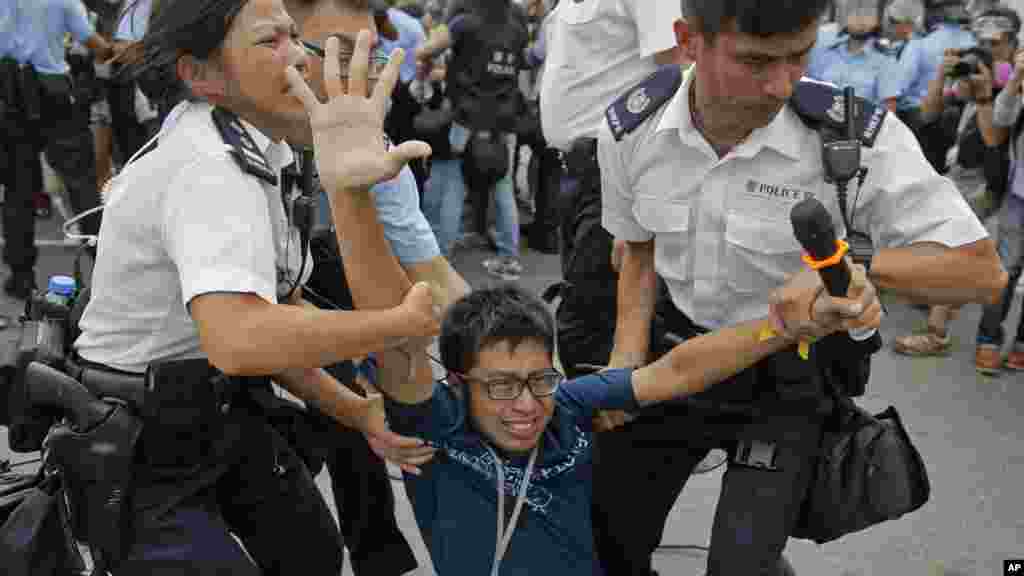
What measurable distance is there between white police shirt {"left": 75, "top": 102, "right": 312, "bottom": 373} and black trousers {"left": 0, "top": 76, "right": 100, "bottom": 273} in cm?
410

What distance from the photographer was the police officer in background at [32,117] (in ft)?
19.2

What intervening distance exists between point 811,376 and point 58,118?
4963mm

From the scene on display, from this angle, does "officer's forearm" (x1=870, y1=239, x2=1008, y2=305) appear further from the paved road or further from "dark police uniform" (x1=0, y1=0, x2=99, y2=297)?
"dark police uniform" (x1=0, y1=0, x2=99, y2=297)

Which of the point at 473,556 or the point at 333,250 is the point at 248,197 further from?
the point at 333,250

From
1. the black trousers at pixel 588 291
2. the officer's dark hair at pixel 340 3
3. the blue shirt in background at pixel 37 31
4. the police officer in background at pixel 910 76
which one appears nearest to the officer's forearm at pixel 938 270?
the black trousers at pixel 588 291

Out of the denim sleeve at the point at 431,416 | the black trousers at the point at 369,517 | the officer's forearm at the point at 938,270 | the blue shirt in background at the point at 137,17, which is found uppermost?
the blue shirt in background at the point at 137,17

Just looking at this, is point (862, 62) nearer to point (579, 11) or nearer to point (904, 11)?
point (904, 11)

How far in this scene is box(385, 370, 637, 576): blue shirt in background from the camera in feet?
8.07

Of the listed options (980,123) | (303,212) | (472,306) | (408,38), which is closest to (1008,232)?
(980,123)

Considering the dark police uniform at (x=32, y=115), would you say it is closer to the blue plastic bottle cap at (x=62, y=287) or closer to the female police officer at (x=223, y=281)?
the blue plastic bottle cap at (x=62, y=287)

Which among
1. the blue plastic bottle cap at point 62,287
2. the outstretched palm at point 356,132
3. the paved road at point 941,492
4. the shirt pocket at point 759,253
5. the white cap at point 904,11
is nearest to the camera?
the outstretched palm at point 356,132

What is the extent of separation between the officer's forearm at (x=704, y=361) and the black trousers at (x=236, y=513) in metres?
0.71

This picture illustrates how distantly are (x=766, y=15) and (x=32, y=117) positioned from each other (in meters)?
4.92

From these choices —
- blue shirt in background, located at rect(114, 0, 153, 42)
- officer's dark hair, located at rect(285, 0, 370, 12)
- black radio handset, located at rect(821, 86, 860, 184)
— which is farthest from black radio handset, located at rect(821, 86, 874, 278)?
officer's dark hair, located at rect(285, 0, 370, 12)
